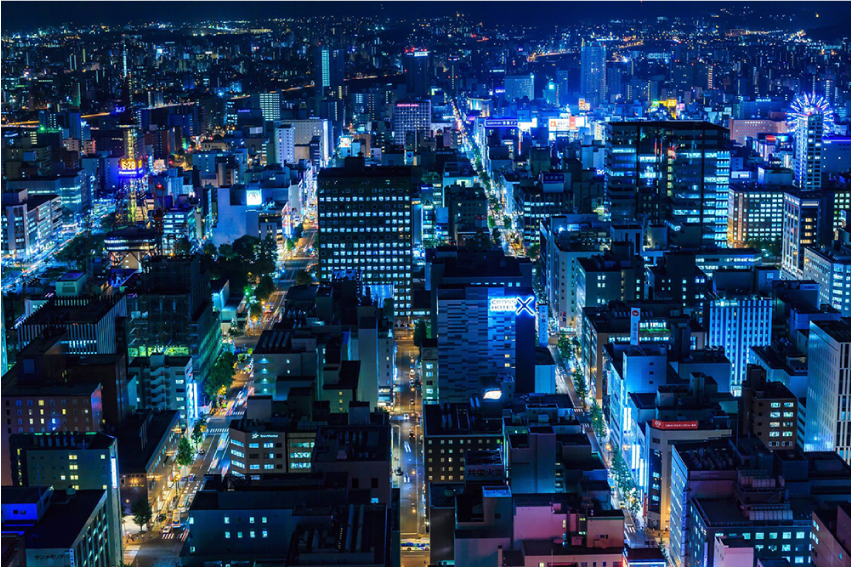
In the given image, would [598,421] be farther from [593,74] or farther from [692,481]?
[593,74]

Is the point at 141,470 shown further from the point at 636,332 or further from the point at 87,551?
the point at 636,332

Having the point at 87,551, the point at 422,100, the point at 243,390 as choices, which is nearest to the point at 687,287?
the point at 243,390

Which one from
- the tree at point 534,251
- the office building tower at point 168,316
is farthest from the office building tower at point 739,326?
the tree at point 534,251

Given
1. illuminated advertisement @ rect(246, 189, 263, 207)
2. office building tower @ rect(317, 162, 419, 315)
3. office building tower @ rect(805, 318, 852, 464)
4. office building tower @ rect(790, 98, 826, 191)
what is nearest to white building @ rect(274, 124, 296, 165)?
illuminated advertisement @ rect(246, 189, 263, 207)

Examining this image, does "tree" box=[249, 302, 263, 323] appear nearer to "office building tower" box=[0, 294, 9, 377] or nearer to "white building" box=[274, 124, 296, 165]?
"office building tower" box=[0, 294, 9, 377]

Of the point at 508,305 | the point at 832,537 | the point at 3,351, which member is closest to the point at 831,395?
the point at 508,305

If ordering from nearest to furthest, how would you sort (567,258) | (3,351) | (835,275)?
(3,351)
(835,275)
(567,258)

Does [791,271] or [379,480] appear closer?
[379,480]
